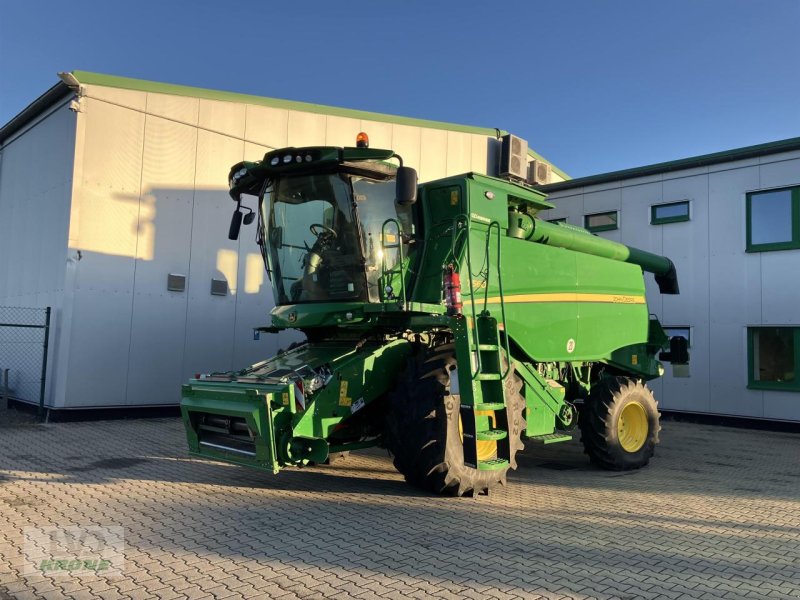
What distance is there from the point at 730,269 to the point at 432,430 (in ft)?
30.9

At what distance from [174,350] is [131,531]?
6823 millimetres

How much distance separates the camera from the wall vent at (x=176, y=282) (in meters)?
11.3

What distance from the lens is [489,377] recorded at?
5.72 metres

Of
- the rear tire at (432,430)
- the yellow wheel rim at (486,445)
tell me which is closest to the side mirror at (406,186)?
the rear tire at (432,430)

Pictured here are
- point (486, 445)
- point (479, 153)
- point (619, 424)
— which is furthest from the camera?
point (479, 153)

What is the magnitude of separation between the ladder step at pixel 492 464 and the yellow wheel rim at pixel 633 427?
3554mm

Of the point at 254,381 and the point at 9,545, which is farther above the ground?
the point at 254,381

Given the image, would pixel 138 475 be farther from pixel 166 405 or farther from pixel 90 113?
pixel 90 113

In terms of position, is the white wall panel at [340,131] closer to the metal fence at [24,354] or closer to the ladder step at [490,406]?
the metal fence at [24,354]

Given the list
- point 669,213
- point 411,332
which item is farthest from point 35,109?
point 669,213

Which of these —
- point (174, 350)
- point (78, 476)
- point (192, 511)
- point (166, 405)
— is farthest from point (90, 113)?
point (192, 511)

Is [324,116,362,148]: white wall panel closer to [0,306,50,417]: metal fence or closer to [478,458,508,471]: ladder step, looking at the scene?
[0,306,50,417]: metal fence

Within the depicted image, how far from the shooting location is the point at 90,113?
10562mm

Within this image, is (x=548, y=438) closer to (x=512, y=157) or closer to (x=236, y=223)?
(x=236, y=223)
